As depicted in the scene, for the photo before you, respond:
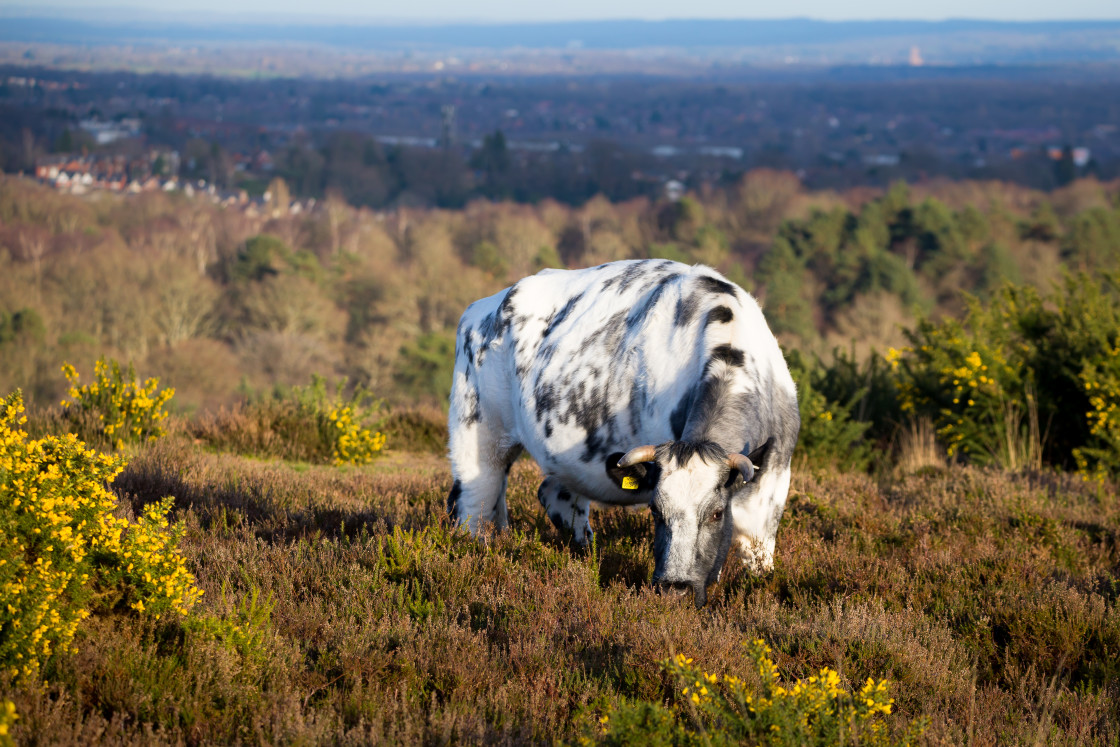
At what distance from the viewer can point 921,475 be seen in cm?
812

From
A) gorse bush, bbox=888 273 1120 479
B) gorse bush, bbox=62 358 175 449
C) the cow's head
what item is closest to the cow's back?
the cow's head

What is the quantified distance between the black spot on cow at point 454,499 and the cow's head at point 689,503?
208 cm

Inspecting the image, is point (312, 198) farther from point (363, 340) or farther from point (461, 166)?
point (363, 340)

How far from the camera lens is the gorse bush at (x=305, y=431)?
928 cm

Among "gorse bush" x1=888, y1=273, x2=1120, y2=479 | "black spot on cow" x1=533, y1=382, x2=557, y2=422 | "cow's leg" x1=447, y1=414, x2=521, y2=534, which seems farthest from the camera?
"gorse bush" x1=888, y1=273, x2=1120, y2=479

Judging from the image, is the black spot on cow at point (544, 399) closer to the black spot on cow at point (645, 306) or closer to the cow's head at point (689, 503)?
the black spot on cow at point (645, 306)

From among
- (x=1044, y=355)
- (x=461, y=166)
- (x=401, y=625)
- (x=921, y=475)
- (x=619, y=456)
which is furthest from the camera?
(x=461, y=166)

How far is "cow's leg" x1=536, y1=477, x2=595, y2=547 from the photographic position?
5879 mm

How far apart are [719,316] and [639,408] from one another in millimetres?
682

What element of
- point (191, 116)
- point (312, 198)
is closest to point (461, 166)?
point (312, 198)

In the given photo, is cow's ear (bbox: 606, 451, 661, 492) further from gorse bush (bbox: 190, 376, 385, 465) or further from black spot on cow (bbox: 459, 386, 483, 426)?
gorse bush (bbox: 190, 376, 385, 465)

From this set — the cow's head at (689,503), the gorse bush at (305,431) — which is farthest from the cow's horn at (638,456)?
the gorse bush at (305,431)

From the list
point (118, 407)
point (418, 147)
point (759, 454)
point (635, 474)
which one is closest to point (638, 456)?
point (635, 474)

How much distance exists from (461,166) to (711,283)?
361 feet
